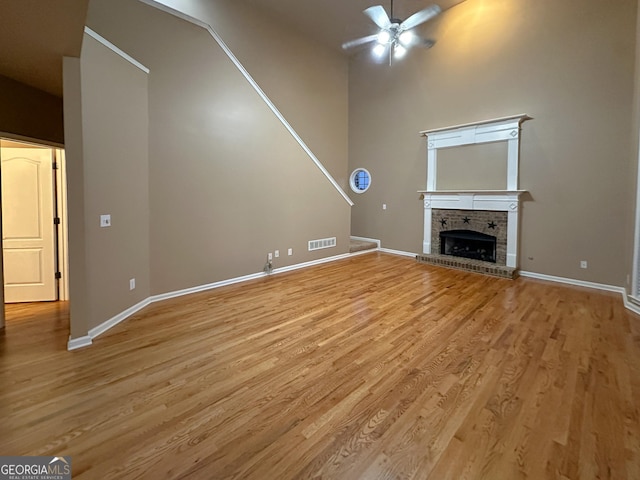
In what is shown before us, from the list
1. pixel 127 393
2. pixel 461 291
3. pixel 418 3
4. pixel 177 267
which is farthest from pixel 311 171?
pixel 127 393

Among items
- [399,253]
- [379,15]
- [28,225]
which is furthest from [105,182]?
[399,253]

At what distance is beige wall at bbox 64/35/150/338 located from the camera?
2.67 metres

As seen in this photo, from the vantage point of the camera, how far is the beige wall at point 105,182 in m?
2.67

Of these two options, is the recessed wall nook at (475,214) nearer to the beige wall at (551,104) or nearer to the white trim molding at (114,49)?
the beige wall at (551,104)

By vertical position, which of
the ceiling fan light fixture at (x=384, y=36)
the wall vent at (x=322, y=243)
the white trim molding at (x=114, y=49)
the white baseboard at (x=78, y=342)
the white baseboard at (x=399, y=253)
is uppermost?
the ceiling fan light fixture at (x=384, y=36)

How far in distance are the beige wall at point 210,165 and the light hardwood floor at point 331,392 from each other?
94 centimetres

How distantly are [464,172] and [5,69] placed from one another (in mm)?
6897

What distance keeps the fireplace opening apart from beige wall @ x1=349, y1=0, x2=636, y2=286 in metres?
0.55

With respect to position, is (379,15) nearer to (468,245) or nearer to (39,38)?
(39,38)

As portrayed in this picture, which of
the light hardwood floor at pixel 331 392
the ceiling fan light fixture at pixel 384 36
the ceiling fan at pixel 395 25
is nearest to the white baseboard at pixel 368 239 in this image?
the light hardwood floor at pixel 331 392

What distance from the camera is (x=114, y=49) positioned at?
3070 millimetres

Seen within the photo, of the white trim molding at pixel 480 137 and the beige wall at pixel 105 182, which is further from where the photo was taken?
the white trim molding at pixel 480 137

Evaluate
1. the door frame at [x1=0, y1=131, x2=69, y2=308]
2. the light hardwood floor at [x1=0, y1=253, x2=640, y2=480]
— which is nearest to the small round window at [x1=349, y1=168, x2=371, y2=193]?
the light hardwood floor at [x1=0, y1=253, x2=640, y2=480]

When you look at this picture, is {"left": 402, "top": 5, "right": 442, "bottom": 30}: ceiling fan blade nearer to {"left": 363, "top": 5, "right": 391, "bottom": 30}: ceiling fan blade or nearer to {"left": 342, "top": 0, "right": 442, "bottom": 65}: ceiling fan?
{"left": 342, "top": 0, "right": 442, "bottom": 65}: ceiling fan
